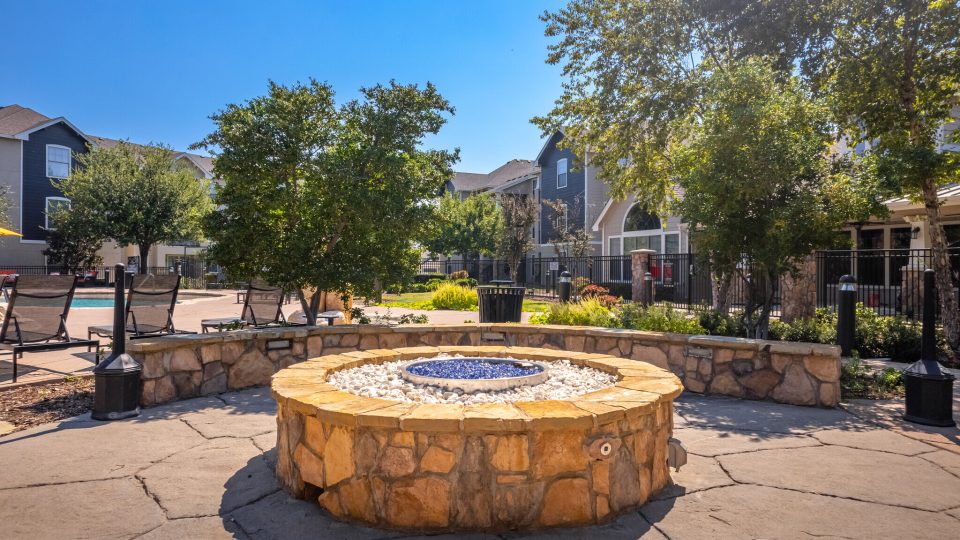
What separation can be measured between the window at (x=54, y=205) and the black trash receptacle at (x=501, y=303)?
3007 cm

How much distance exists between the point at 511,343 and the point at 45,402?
5.16 m

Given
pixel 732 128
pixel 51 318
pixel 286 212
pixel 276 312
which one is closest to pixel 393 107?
pixel 286 212

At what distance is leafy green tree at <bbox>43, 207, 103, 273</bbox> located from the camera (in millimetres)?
27620

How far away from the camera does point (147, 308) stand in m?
7.03

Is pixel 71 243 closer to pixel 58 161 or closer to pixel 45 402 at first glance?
pixel 58 161

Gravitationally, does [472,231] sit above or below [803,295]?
above

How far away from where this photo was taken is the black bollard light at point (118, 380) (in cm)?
483

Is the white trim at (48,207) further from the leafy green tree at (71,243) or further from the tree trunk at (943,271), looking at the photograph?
the tree trunk at (943,271)

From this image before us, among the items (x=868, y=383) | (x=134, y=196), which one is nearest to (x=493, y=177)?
(x=134, y=196)

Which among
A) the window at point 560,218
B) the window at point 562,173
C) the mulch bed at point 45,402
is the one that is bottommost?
the mulch bed at point 45,402

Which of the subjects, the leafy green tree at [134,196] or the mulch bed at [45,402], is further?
the leafy green tree at [134,196]

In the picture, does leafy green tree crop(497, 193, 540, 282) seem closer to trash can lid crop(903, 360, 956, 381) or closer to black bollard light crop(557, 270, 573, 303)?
black bollard light crop(557, 270, 573, 303)

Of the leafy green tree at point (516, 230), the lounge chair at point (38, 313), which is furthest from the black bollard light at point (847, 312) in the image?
the leafy green tree at point (516, 230)

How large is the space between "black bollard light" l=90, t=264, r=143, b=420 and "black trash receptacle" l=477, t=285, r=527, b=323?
5.59m
